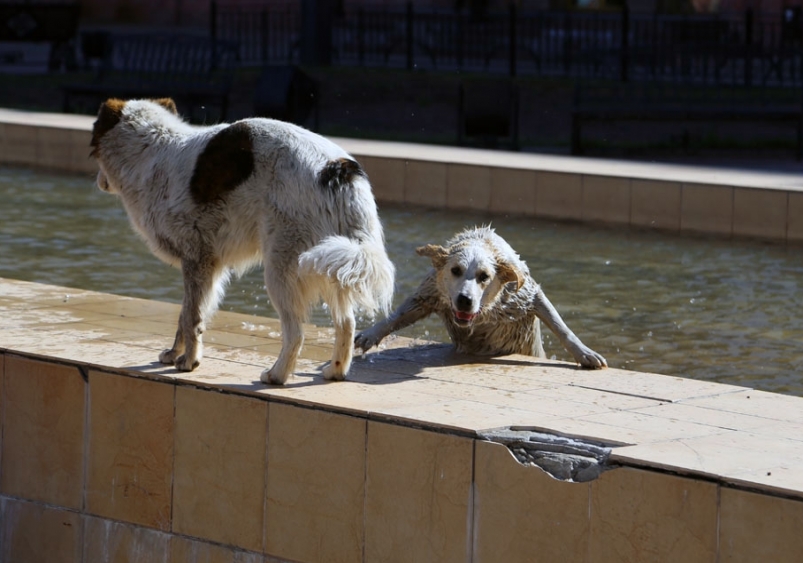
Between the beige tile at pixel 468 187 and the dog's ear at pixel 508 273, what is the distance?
5.71 m

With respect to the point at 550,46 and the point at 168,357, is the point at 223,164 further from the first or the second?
the point at 550,46

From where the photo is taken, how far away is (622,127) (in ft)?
55.1

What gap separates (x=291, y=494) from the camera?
449cm

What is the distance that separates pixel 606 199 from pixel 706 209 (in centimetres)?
81

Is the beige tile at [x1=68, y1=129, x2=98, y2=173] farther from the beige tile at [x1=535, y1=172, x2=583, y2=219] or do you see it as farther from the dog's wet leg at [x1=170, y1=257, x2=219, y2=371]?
the dog's wet leg at [x1=170, y1=257, x2=219, y2=371]

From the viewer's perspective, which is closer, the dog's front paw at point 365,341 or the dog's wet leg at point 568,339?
the dog's wet leg at point 568,339

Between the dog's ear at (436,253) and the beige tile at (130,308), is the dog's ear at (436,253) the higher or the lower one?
the higher one

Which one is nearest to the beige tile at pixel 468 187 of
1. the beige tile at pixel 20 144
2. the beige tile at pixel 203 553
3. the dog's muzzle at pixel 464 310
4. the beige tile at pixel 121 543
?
the beige tile at pixel 20 144

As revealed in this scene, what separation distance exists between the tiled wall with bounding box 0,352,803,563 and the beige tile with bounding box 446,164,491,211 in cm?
641

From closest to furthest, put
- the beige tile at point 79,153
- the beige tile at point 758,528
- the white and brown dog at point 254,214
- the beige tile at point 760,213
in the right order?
the beige tile at point 758,528, the white and brown dog at point 254,214, the beige tile at point 760,213, the beige tile at point 79,153

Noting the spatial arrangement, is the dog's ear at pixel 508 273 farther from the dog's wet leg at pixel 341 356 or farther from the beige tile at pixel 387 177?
the beige tile at pixel 387 177

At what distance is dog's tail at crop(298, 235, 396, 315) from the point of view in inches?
178

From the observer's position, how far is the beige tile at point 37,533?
4.97 meters

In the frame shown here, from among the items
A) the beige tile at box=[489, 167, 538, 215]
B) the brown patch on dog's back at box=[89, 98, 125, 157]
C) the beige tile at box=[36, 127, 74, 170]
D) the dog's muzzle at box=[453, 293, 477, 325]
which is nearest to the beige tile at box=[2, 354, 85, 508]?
the brown patch on dog's back at box=[89, 98, 125, 157]
